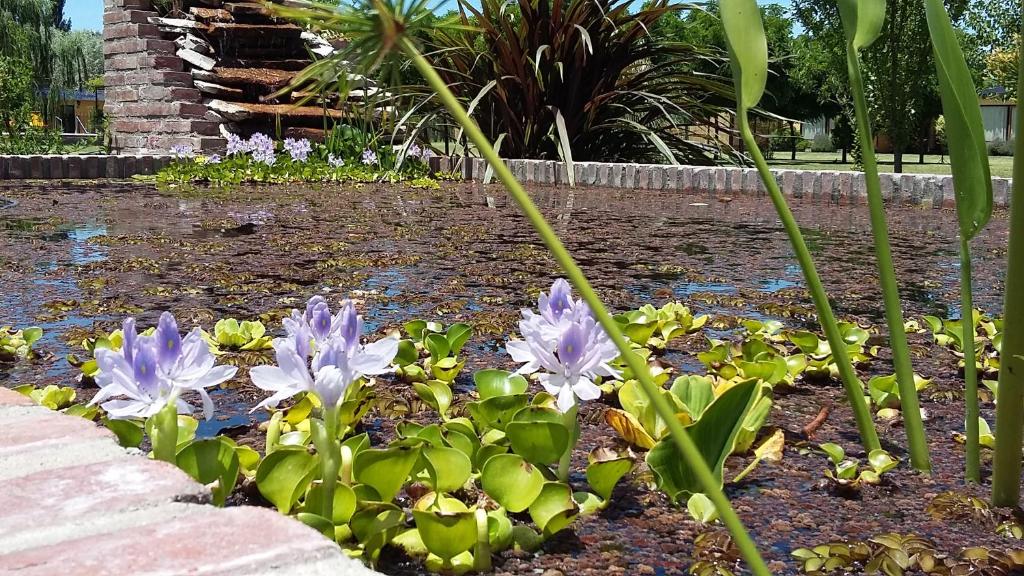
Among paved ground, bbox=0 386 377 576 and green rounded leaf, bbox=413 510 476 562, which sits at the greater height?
paved ground, bbox=0 386 377 576

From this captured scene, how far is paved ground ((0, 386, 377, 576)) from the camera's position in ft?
2.60

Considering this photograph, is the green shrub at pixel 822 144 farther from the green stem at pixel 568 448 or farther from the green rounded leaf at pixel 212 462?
the green rounded leaf at pixel 212 462

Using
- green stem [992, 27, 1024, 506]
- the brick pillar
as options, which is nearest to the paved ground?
green stem [992, 27, 1024, 506]

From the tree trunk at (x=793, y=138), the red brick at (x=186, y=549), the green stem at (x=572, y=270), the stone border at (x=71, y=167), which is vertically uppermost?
the tree trunk at (x=793, y=138)

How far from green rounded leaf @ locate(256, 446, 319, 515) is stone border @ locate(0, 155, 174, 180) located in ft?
26.2

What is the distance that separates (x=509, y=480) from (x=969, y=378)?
2.05ft

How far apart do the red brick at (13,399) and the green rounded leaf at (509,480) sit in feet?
2.15

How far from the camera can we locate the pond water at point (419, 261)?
255 cm

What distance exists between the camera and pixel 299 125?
10.9 meters

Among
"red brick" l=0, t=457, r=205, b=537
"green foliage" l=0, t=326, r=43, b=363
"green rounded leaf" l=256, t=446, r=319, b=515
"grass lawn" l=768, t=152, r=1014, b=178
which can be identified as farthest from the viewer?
"grass lawn" l=768, t=152, r=1014, b=178

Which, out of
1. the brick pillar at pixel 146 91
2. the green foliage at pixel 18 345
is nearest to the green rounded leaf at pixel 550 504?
the green foliage at pixel 18 345

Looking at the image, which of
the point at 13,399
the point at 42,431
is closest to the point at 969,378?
the point at 42,431

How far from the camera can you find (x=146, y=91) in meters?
10.9

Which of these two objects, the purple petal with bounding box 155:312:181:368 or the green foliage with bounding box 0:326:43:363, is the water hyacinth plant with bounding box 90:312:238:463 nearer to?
the purple petal with bounding box 155:312:181:368
